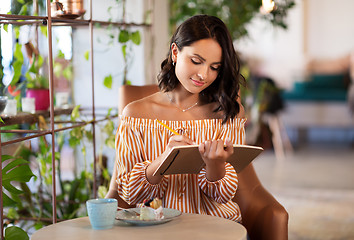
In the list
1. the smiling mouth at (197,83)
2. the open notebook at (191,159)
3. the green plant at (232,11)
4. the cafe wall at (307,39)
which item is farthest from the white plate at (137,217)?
the cafe wall at (307,39)

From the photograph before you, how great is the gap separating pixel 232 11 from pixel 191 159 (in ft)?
9.43

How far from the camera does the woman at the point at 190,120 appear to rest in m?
1.84

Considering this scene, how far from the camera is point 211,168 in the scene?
171cm

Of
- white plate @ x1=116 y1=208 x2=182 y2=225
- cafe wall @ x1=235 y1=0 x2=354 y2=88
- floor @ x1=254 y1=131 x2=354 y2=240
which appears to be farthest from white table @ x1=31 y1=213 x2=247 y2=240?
cafe wall @ x1=235 y1=0 x2=354 y2=88

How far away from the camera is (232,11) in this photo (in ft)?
14.3

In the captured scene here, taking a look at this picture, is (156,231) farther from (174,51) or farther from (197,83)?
(174,51)

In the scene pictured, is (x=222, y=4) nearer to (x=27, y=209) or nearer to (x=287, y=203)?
(x=287, y=203)

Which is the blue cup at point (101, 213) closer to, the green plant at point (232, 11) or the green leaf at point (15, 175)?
the green leaf at point (15, 175)

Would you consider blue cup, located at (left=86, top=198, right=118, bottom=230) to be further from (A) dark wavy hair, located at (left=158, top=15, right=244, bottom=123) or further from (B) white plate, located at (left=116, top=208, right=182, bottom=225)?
(A) dark wavy hair, located at (left=158, top=15, right=244, bottom=123)

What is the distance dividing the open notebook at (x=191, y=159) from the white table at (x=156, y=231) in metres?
0.18

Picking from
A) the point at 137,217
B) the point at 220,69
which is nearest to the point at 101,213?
the point at 137,217

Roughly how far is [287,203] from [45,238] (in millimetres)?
2950

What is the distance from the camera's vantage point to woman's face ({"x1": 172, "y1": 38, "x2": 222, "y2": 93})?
1.83 m

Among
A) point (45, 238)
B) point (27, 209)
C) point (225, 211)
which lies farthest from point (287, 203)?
point (45, 238)
